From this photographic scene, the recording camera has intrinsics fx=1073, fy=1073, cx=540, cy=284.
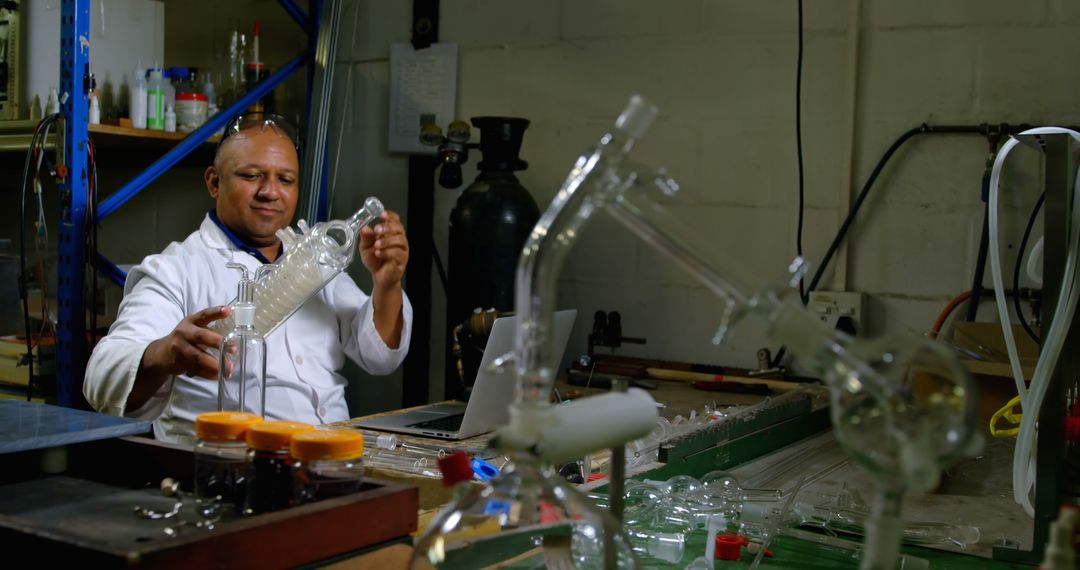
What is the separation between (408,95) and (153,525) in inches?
102

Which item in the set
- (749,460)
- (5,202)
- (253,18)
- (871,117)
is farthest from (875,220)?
(5,202)

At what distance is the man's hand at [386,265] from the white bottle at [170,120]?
911 millimetres

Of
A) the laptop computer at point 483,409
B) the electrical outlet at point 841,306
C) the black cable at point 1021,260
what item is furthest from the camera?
the electrical outlet at point 841,306

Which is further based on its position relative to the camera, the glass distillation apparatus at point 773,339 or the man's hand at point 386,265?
the man's hand at point 386,265

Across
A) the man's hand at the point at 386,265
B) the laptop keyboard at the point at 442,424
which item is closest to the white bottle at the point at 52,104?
the man's hand at the point at 386,265

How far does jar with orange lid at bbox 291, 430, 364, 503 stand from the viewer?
1.06m

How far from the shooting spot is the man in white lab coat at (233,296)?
86.8 inches

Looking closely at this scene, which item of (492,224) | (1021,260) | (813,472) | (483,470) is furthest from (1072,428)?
(492,224)

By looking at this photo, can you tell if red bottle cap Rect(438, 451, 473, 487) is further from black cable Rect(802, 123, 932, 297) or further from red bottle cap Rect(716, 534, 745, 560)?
black cable Rect(802, 123, 932, 297)

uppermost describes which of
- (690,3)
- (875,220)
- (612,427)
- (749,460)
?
(690,3)

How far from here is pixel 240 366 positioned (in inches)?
67.4

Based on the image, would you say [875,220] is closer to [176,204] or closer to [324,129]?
[324,129]

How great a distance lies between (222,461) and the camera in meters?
1.15

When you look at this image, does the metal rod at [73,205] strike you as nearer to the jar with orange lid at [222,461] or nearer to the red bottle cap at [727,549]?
the jar with orange lid at [222,461]
